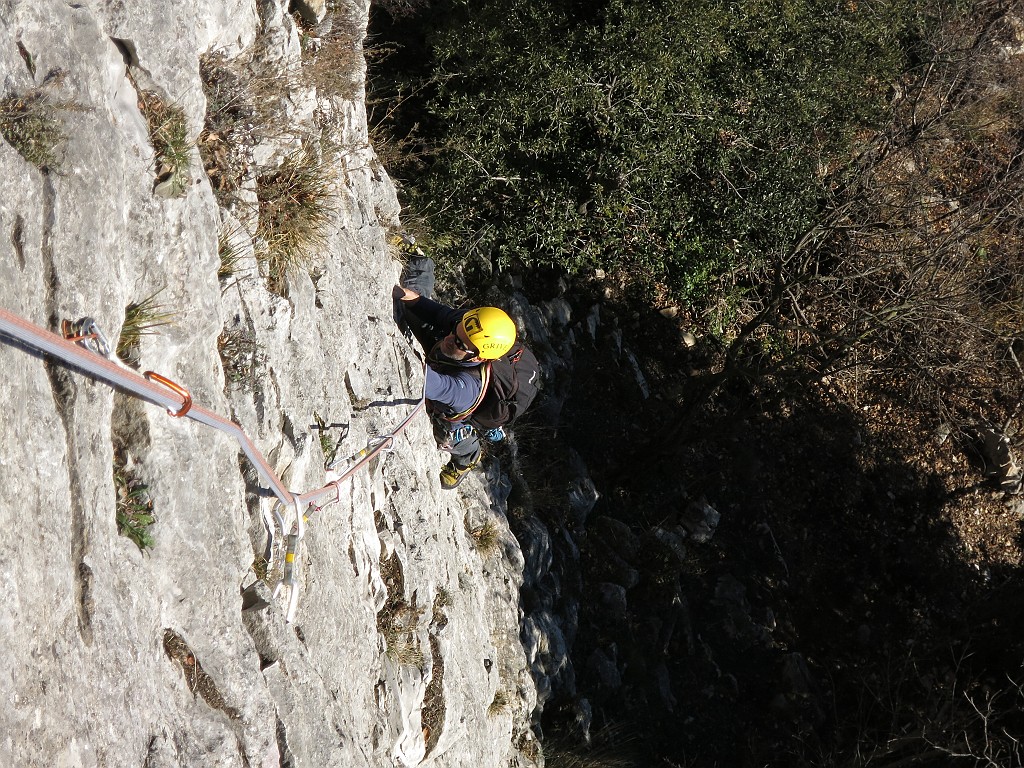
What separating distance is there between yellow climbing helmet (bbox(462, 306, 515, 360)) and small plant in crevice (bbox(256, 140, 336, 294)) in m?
1.28

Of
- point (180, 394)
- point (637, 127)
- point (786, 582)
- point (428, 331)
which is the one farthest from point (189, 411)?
point (786, 582)

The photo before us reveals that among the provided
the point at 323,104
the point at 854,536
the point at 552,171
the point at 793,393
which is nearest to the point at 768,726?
the point at 854,536

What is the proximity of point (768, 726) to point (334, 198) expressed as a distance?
33.0 feet

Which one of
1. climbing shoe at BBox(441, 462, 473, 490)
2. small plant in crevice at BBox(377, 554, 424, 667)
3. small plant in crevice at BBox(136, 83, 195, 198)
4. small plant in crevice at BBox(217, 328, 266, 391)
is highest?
small plant in crevice at BBox(136, 83, 195, 198)

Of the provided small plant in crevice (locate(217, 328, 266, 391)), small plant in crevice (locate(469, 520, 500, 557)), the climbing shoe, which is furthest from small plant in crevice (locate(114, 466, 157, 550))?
small plant in crevice (locate(469, 520, 500, 557))

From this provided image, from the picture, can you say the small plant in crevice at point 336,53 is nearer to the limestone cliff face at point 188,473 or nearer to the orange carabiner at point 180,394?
the limestone cliff face at point 188,473

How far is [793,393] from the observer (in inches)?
601

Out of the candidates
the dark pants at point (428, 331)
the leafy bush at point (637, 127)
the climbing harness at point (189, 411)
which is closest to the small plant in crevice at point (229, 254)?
the climbing harness at point (189, 411)

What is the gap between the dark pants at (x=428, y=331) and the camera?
24.1 feet

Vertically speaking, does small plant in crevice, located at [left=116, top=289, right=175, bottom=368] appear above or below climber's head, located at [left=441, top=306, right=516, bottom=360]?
below

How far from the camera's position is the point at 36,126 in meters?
3.26

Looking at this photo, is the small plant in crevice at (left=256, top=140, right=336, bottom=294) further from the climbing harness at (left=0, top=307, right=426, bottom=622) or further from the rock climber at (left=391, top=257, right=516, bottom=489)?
the climbing harness at (left=0, top=307, right=426, bottom=622)

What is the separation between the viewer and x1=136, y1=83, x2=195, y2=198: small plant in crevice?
13.8ft

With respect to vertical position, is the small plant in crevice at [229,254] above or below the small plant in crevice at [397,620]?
above
